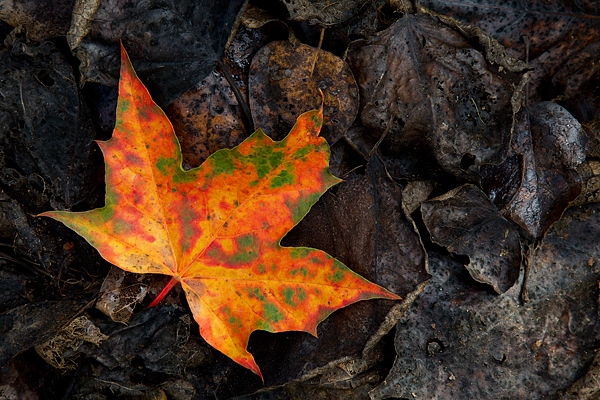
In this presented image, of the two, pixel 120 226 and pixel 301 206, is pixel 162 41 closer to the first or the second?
pixel 120 226

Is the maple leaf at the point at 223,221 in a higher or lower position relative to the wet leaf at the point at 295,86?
lower

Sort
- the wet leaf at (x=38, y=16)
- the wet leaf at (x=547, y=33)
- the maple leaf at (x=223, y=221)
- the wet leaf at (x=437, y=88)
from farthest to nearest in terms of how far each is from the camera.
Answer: the wet leaf at (x=547, y=33), the wet leaf at (x=437, y=88), the wet leaf at (x=38, y=16), the maple leaf at (x=223, y=221)

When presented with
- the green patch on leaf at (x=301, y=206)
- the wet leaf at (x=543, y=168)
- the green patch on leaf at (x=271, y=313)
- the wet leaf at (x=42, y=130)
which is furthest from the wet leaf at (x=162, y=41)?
the wet leaf at (x=543, y=168)

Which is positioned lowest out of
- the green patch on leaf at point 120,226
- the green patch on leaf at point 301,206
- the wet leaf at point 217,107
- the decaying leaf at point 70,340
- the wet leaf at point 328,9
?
the decaying leaf at point 70,340

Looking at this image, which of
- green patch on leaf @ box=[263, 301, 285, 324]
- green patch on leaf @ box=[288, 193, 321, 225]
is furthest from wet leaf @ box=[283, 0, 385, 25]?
green patch on leaf @ box=[263, 301, 285, 324]

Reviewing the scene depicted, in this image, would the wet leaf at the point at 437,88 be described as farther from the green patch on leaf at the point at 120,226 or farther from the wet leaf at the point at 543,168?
the green patch on leaf at the point at 120,226

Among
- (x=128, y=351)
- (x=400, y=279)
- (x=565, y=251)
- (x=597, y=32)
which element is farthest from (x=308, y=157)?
(x=597, y=32)

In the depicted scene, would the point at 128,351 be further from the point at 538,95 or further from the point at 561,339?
the point at 538,95

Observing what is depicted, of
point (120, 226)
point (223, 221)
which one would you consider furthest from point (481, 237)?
point (120, 226)
